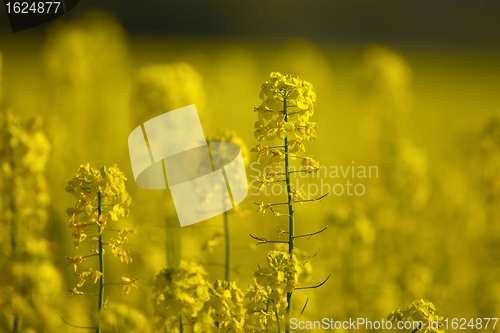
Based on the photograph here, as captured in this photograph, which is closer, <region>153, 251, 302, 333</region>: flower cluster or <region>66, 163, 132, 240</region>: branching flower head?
<region>153, 251, 302, 333</region>: flower cluster

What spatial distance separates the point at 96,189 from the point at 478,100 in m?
3.32

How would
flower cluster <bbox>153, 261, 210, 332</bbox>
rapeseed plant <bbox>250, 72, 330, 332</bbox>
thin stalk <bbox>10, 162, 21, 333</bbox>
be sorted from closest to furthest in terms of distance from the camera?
flower cluster <bbox>153, 261, 210, 332</bbox> → rapeseed plant <bbox>250, 72, 330, 332</bbox> → thin stalk <bbox>10, 162, 21, 333</bbox>

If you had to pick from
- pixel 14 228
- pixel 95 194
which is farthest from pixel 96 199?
pixel 14 228

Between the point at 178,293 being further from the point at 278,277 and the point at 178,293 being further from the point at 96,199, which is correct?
the point at 96,199

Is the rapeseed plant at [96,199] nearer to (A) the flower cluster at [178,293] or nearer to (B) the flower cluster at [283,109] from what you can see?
(A) the flower cluster at [178,293]

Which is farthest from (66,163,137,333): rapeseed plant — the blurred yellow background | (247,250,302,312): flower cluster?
(247,250,302,312): flower cluster

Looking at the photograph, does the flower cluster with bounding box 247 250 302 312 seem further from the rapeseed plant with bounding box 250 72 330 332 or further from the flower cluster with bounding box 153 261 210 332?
the flower cluster with bounding box 153 261 210 332

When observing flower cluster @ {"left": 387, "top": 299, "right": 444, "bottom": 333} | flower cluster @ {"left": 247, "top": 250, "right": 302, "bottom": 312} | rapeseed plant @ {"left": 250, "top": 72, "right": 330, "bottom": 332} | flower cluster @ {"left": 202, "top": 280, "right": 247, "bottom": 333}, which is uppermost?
rapeseed plant @ {"left": 250, "top": 72, "right": 330, "bottom": 332}

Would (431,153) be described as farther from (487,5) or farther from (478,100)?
(487,5)

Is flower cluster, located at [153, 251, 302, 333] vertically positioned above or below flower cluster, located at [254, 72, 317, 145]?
below

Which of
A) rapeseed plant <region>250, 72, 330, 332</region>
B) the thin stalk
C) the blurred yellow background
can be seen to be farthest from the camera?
the blurred yellow background

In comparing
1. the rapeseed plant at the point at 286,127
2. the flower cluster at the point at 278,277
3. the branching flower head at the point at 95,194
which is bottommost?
the flower cluster at the point at 278,277

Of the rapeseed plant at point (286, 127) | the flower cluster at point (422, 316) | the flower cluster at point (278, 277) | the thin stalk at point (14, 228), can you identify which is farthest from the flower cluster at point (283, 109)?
the thin stalk at point (14, 228)

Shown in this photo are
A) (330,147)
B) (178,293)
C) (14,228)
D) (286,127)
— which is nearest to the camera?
(178,293)
